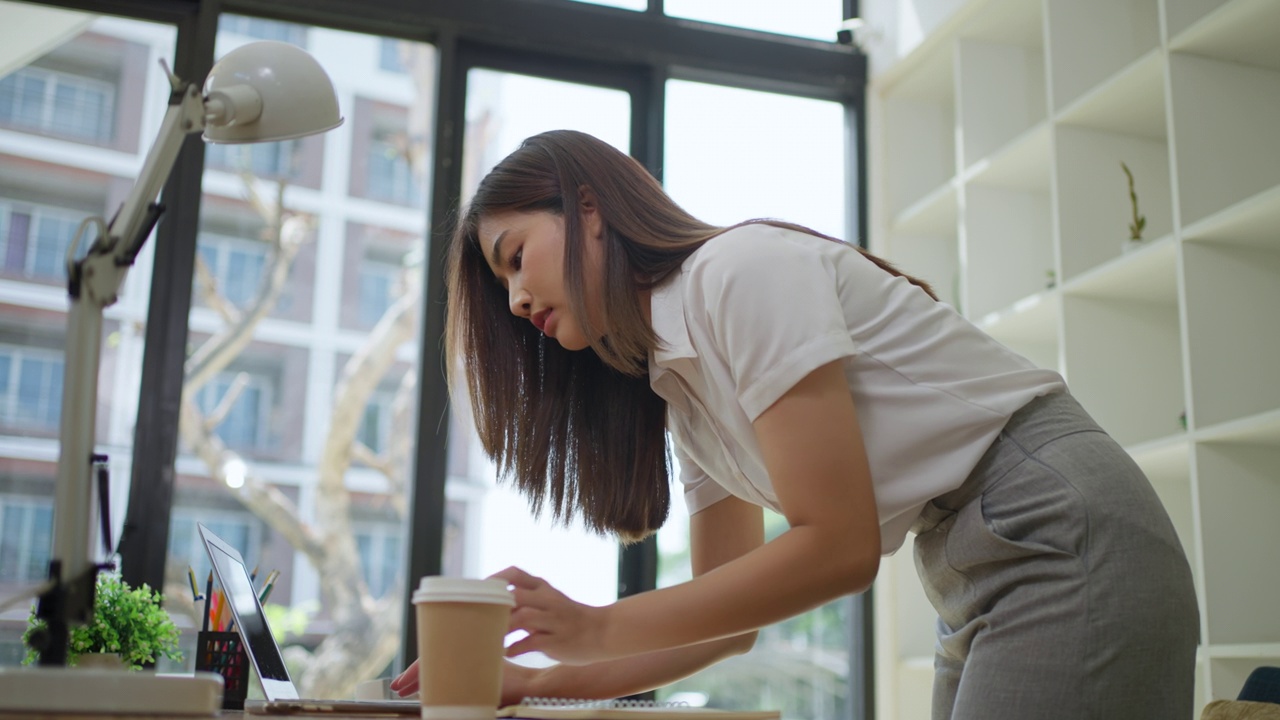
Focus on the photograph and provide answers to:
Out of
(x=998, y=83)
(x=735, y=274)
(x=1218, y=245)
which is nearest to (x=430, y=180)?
(x=998, y=83)

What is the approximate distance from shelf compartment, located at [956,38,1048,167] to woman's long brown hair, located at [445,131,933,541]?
194 cm

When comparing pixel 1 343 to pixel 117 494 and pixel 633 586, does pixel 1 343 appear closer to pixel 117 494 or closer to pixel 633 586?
pixel 117 494

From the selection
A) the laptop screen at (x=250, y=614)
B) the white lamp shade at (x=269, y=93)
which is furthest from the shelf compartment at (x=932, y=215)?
the white lamp shade at (x=269, y=93)

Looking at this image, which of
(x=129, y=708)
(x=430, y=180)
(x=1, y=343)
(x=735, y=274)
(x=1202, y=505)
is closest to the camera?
(x=129, y=708)

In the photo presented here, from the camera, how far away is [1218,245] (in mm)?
2332

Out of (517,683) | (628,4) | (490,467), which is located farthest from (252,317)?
(517,683)

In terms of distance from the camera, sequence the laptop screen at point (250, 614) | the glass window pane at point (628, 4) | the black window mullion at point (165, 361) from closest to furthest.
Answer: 1. the laptop screen at point (250, 614)
2. the black window mullion at point (165, 361)
3. the glass window pane at point (628, 4)

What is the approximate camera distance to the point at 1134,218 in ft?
8.73

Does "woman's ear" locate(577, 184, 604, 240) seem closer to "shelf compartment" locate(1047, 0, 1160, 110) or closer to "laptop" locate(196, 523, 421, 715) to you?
"laptop" locate(196, 523, 421, 715)

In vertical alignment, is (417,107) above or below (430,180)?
above

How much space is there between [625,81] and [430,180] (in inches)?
26.5

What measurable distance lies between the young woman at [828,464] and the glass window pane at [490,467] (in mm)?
1648

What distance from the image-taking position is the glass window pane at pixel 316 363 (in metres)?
3.07

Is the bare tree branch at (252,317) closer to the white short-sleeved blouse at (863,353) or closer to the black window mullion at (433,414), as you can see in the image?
the black window mullion at (433,414)
